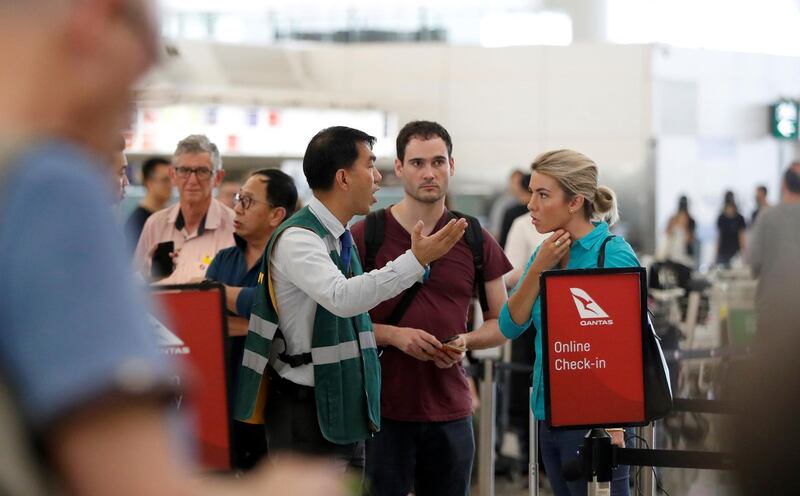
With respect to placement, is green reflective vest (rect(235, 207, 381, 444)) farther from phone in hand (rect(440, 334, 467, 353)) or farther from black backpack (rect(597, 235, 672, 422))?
black backpack (rect(597, 235, 672, 422))

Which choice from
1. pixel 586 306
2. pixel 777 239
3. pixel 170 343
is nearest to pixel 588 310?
pixel 586 306

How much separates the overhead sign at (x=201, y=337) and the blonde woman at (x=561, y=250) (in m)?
1.57

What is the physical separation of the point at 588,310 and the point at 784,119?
47.4 ft

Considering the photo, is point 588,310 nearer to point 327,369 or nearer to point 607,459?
point 607,459

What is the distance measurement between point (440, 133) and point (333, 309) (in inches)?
52.3

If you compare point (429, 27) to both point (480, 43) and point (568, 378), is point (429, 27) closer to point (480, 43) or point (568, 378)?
point (480, 43)

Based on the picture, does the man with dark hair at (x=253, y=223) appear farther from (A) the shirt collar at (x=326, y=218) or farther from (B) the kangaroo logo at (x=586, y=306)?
(B) the kangaroo logo at (x=586, y=306)

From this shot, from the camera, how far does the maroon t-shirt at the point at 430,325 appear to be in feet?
12.8

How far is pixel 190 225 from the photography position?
16.0 feet

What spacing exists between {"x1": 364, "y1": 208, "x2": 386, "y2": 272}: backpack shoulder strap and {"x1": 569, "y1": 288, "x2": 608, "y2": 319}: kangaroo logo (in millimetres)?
881

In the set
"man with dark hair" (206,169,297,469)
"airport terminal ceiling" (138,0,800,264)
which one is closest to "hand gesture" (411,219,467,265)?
"man with dark hair" (206,169,297,469)

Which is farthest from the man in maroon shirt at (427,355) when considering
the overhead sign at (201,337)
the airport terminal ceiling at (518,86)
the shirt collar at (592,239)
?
the airport terminal ceiling at (518,86)

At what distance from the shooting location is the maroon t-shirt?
390cm

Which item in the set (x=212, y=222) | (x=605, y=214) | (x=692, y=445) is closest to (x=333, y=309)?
(x=605, y=214)
